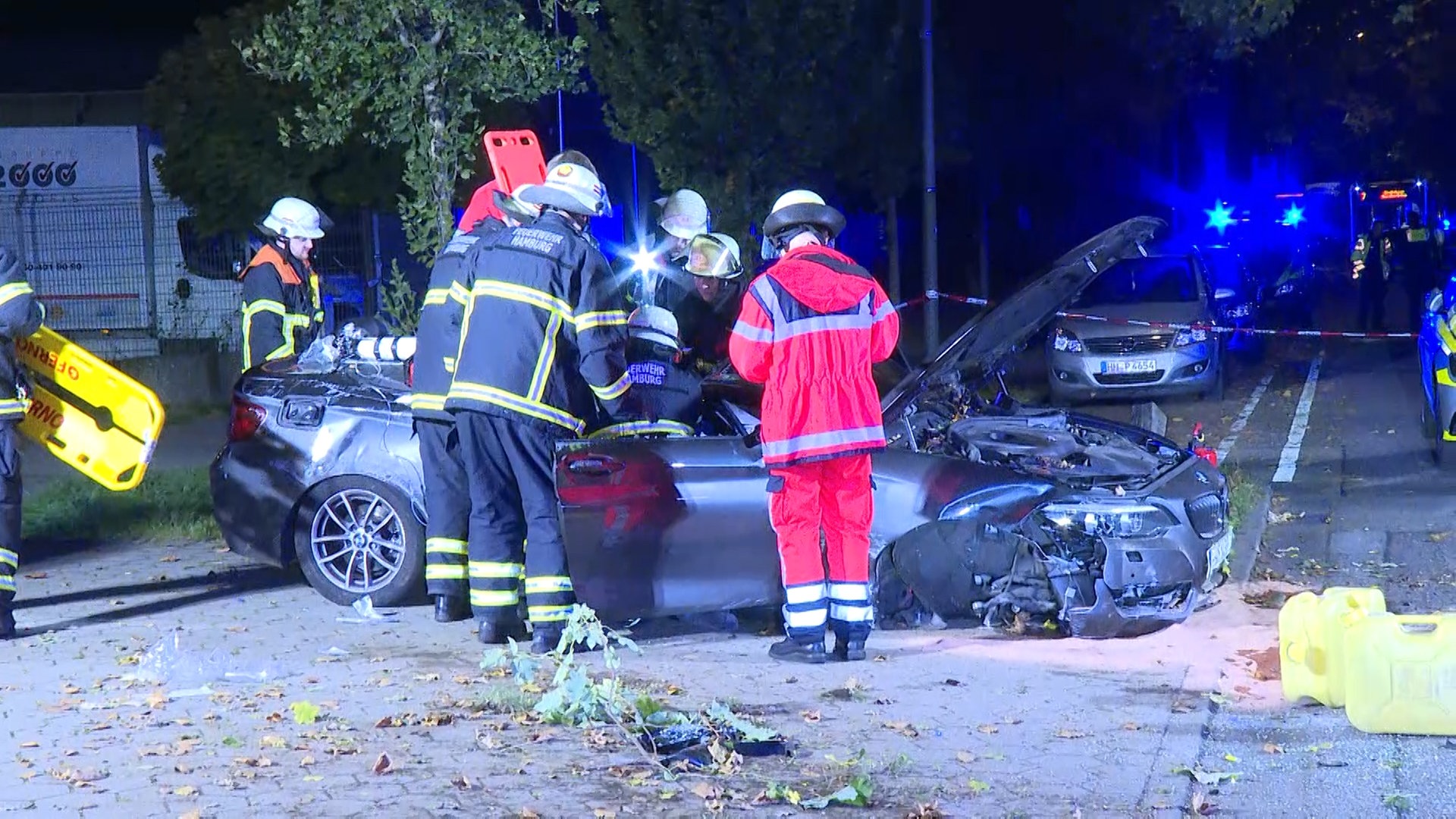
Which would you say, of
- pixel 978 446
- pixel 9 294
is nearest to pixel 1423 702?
pixel 978 446

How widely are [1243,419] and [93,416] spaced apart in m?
10.7

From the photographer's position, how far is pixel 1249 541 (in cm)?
939

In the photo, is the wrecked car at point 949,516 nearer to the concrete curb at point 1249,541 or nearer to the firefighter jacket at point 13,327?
the concrete curb at point 1249,541

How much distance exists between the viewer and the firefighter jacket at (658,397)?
7.29 meters

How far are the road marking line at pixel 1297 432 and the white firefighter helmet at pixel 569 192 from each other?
21.8 feet

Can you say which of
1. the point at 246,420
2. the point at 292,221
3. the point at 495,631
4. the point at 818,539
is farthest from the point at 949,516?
the point at 292,221

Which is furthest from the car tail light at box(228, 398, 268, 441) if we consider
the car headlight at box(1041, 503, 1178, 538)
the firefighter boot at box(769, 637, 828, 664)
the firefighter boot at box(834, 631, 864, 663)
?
the car headlight at box(1041, 503, 1178, 538)

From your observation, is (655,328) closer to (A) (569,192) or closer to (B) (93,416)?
(A) (569,192)

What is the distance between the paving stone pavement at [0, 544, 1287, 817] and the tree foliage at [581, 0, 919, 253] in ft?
25.0

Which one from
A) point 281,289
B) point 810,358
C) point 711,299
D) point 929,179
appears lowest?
point 810,358

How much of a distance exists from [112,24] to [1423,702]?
28.4 metres

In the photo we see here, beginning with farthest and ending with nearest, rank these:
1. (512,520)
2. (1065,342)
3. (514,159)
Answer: (1065,342)
(514,159)
(512,520)

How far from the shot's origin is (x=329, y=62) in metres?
10.9

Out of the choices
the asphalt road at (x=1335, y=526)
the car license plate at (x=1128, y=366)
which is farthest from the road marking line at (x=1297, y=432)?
the car license plate at (x=1128, y=366)
